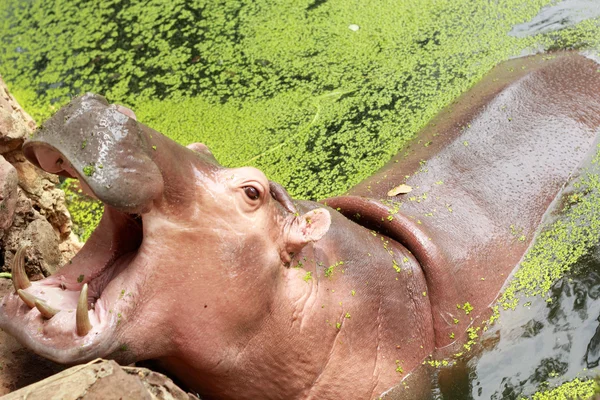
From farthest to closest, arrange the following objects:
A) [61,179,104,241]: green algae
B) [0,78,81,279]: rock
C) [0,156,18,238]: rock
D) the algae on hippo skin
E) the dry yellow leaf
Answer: the algae on hippo skin → [61,179,104,241]: green algae → the dry yellow leaf → [0,78,81,279]: rock → [0,156,18,238]: rock

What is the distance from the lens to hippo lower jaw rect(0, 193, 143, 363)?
7.60 ft

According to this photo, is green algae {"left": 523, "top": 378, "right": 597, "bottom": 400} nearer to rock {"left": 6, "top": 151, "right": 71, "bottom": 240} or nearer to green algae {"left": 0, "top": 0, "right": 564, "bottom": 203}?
green algae {"left": 0, "top": 0, "right": 564, "bottom": 203}

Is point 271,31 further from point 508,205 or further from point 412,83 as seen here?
point 508,205

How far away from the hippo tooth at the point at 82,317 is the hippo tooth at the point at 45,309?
9 centimetres

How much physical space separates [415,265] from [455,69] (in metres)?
2.43

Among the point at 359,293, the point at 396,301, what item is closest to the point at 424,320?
the point at 396,301

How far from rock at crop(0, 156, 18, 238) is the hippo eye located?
95 cm

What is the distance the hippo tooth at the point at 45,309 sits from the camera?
7.59 feet

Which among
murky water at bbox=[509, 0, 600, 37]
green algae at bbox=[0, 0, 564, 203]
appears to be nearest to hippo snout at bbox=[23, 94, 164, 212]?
green algae at bbox=[0, 0, 564, 203]

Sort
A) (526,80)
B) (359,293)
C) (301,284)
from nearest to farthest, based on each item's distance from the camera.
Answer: (301,284) < (359,293) < (526,80)

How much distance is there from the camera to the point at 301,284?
9.64 feet

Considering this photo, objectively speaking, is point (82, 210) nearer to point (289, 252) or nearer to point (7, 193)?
point (7, 193)

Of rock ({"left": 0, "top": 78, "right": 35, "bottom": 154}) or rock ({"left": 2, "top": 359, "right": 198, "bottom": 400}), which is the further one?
Answer: rock ({"left": 0, "top": 78, "right": 35, "bottom": 154})

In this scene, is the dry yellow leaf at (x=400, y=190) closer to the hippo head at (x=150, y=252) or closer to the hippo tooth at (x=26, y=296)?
the hippo head at (x=150, y=252)
